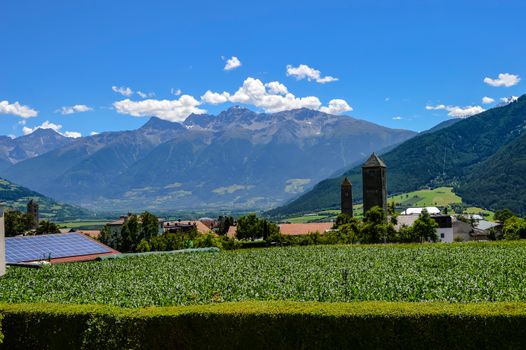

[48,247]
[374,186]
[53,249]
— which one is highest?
[374,186]

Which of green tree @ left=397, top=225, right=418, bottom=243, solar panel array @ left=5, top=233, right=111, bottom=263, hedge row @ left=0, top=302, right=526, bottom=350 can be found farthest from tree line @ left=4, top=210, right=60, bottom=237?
hedge row @ left=0, top=302, right=526, bottom=350

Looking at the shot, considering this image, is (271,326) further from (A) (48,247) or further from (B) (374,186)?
(B) (374,186)

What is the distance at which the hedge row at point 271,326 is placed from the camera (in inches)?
768

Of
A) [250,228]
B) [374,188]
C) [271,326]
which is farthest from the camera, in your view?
[374,188]

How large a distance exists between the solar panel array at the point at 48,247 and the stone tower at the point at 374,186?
268 ft

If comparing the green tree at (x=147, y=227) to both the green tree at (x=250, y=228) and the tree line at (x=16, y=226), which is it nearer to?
the green tree at (x=250, y=228)

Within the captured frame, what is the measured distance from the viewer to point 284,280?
33219mm

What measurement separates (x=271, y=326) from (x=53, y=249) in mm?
40668

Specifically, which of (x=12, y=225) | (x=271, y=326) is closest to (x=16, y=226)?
(x=12, y=225)

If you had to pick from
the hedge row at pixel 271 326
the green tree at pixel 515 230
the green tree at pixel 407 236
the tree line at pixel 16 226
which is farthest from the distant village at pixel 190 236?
the hedge row at pixel 271 326

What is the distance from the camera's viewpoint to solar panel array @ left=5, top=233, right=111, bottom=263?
51875 millimetres

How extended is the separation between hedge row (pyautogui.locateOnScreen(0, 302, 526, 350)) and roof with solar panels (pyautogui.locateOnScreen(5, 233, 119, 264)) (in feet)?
→ 94.9

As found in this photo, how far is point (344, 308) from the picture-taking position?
829 inches

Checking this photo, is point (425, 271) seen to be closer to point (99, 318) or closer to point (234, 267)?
point (234, 267)
